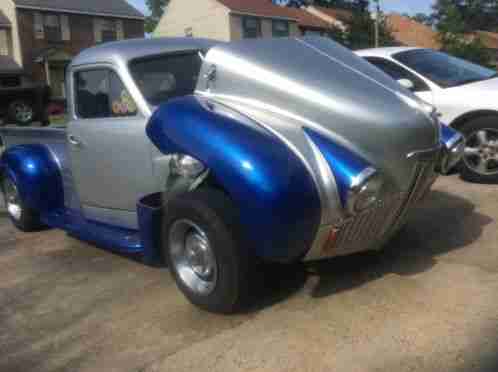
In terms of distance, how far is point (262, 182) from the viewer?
3.00 m

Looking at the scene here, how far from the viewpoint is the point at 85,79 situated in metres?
4.81

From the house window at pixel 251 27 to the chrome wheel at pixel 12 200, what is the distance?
3269cm

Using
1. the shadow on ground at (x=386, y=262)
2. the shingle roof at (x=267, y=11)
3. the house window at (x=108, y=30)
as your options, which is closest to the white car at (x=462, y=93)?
the shadow on ground at (x=386, y=262)

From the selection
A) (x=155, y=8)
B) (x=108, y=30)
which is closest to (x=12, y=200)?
(x=108, y=30)

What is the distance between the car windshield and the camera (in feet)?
22.3

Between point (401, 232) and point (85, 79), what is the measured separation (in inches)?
117

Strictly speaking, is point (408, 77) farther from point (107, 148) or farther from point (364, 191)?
point (364, 191)

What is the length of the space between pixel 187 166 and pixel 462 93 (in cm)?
417

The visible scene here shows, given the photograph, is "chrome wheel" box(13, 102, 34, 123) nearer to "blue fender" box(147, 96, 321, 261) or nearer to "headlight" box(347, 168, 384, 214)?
"blue fender" box(147, 96, 321, 261)

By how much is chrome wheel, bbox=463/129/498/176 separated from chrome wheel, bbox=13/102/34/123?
15.7m

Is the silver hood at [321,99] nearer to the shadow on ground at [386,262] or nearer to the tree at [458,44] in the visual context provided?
the shadow on ground at [386,262]

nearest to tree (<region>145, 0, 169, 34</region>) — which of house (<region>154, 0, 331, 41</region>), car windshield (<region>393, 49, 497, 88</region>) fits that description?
house (<region>154, 0, 331, 41</region>)

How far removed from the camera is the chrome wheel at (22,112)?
18.4 m

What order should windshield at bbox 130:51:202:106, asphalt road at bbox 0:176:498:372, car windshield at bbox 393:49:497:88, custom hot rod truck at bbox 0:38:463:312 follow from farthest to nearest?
1. car windshield at bbox 393:49:497:88
2. windshield at bbox 130:51:202:106
3. custom hot rod truck at bbox 0:38:463:312
4. asphalt road at bbox 0:176:498:372
